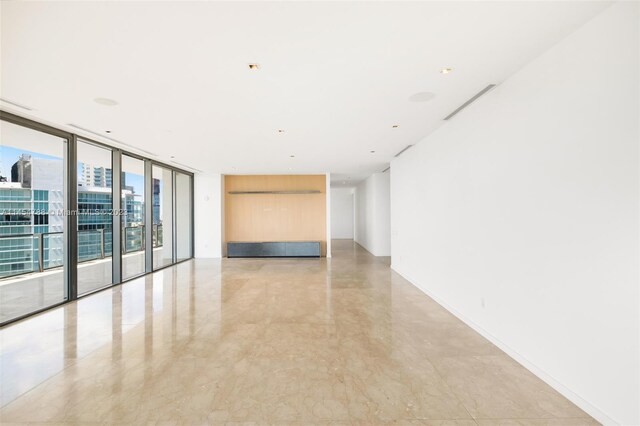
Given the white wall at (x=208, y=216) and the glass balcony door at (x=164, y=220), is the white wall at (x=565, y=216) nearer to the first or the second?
the glass balcony door at (x=164, y=220)

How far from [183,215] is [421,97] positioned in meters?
8.72

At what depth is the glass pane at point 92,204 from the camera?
5.18 metres

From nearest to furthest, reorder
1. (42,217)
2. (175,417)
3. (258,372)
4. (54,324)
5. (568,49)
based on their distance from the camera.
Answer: (175,417) < (568,49) < (258,372) < (54,324) < (42,217)

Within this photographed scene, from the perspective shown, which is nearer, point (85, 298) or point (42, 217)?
point (42, 217)

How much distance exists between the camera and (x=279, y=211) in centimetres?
1021

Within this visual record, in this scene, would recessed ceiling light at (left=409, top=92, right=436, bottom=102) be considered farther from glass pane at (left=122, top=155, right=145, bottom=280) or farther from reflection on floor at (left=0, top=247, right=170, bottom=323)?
reflection on floor at (left=0, top=247, right=170, bottom=323)

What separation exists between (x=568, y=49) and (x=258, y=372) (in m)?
4.17

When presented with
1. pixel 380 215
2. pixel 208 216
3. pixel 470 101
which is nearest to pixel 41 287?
pixel 208 216

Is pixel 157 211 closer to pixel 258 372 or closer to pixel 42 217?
pixel 42 217

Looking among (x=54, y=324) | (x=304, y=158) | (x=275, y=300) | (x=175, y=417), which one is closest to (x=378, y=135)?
(x=304, y=158)

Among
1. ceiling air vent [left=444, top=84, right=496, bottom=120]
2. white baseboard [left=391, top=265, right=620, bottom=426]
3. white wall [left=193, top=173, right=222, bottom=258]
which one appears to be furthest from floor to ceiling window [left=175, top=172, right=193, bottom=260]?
white baseboard [left=391, top=265, right=620, bottom=426]

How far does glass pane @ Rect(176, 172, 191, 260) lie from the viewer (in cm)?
914

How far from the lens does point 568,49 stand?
2.31 m

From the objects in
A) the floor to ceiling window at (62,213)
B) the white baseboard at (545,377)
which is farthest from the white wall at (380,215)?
the floor to ceiling window at (62,213)
